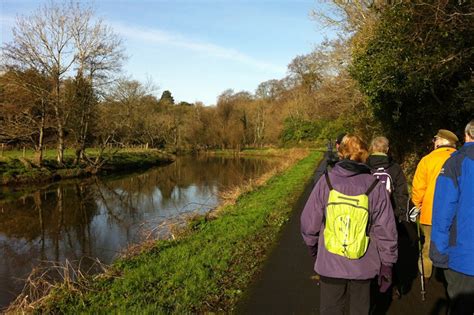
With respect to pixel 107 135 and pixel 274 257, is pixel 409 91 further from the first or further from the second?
pixel 107 135

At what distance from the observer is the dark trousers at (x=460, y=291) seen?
2.83 metres

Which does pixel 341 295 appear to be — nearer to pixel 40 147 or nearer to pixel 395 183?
pixel 395 183

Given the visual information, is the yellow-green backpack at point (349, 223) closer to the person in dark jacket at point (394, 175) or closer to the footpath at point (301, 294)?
the footpath at point (301, 294)

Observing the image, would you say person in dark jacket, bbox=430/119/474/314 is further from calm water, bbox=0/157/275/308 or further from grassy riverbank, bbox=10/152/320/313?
calm water, bbox=0/157/275/308

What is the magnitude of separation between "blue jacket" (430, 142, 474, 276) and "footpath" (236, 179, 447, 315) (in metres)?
1.69

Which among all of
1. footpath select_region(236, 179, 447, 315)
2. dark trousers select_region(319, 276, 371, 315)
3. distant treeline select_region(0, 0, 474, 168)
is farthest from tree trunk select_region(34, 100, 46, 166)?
dark trousers select_region(319, 276, 371, 315)

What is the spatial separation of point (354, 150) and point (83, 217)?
13.2 m

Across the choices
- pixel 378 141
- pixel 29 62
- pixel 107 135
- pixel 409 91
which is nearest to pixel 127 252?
pixel 378 141

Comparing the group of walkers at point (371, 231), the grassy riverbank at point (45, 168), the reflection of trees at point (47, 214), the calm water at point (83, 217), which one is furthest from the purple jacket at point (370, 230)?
the grassy riverbank at point (45, 168)

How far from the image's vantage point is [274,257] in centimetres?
666

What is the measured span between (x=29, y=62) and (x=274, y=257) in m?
25.7

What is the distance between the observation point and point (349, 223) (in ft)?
9.65

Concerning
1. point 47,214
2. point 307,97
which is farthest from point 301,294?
point 307,97

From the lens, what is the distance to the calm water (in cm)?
947
